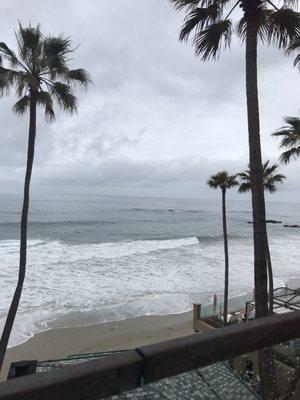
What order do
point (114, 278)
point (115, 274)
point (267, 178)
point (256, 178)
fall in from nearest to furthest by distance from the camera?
point (256, 178) → point (267, 178) → point (114, 278) → point (115, 274)

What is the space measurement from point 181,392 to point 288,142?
1239cm

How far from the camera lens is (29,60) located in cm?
1050

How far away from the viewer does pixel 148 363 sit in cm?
148

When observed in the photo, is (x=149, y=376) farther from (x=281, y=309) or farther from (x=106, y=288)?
(x=106, y=288)

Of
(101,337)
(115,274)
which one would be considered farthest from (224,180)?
(115,274)

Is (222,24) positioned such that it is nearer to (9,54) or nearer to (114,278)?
(9,54)

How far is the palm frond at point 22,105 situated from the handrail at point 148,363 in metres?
10.7

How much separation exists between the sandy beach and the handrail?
15.6 meters

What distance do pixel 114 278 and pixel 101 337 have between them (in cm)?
1172

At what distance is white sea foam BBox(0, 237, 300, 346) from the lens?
22.3m

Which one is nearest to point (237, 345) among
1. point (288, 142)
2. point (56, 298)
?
point (288, 142)

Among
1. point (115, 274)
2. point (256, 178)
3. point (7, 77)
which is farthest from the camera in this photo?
point (115, 274)

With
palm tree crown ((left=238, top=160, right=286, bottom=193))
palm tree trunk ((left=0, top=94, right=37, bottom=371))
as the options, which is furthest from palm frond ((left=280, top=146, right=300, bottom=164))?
palm tree trunk ((left=0, top=94, right=37, bottom=371))

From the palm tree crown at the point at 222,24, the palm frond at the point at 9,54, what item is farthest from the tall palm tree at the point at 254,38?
the palm frond at the point at 9,54
